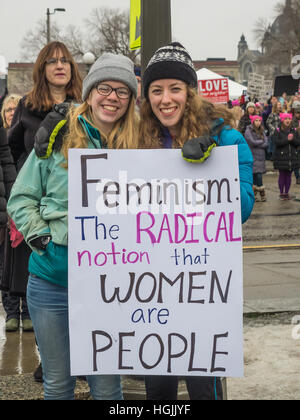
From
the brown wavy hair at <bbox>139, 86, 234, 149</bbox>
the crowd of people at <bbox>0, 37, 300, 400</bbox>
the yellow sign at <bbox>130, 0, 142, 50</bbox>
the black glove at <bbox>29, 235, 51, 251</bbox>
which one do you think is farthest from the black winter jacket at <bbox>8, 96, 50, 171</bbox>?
the black glove at <bbox>29, 235, 51, 251</bbox>

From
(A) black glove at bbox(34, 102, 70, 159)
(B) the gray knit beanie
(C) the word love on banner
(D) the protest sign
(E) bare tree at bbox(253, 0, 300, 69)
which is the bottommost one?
(C) the word love on banner

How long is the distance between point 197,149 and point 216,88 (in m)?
18.4

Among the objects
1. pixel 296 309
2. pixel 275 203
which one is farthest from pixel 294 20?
pixel 296 309

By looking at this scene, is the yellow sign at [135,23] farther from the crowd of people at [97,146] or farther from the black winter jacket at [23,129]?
the crowd of people at [97,146]

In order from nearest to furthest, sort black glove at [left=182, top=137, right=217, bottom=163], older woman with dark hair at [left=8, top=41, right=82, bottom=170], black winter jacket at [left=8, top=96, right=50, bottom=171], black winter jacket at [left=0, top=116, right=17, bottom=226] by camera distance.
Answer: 1. black glove at [left=182, top=137, right=217, bottom=163]
2. older woman with dark hair at [left=8, top=41, right=82, bottom=170]
3. black winter jacket at [left=8, top=96, right=50, bottom=171]
4. black winter jacket at [left=0, top=116, right=17, bottom=226]

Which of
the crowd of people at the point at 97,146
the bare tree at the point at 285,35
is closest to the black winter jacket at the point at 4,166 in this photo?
the crowd of people at the point at 97,146

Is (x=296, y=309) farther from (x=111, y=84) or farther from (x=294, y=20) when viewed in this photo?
(x=294, y=20)

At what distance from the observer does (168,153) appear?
3.00m

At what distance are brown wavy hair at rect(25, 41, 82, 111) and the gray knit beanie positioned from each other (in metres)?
1.25

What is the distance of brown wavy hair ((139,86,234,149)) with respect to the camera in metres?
3.08

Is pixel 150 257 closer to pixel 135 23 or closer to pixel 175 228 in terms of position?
pixel 175 228

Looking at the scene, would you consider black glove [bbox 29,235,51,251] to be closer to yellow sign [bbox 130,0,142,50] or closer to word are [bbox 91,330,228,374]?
word are [bbox 91,330,228,374]

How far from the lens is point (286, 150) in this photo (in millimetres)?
15727

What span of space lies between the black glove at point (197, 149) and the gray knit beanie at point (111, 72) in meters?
0.44
